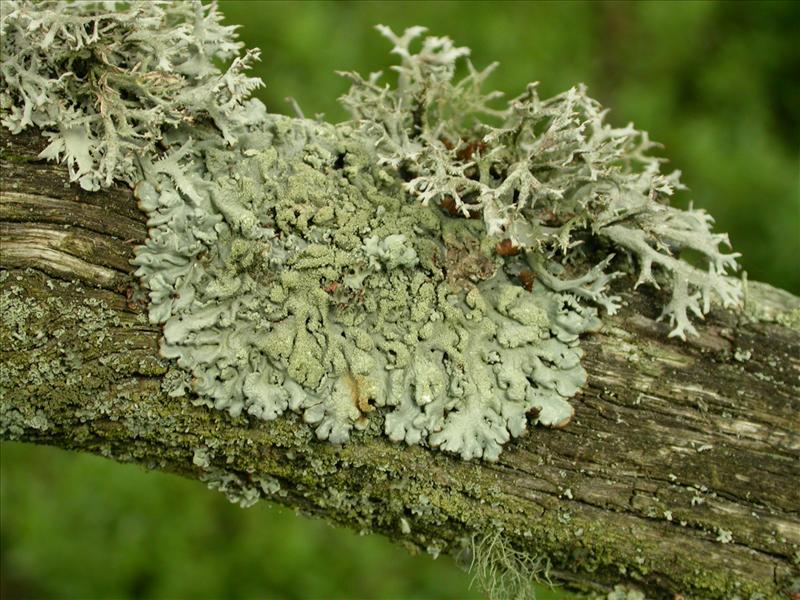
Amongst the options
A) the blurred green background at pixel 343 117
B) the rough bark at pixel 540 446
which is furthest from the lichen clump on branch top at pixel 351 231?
the blurred green background at pixel 343 117

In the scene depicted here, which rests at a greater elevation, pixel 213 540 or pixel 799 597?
pixel 799 597

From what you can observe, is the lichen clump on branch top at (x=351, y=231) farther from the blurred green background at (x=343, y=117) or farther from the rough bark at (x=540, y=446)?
the blurred green background at (x=343, y=117)

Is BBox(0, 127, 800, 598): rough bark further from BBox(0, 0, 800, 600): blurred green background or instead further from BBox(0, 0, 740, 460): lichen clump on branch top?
BBox(0, 0, 800, 600): blurred green background

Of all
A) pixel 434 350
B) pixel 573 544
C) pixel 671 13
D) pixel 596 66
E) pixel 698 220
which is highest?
pixel 671 13

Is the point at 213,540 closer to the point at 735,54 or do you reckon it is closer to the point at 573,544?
the point at 573,544

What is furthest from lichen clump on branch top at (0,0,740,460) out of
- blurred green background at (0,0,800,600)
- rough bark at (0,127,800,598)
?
blurred green background at (0,0,800,600)

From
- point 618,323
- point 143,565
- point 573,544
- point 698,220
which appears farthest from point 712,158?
point 143,565
